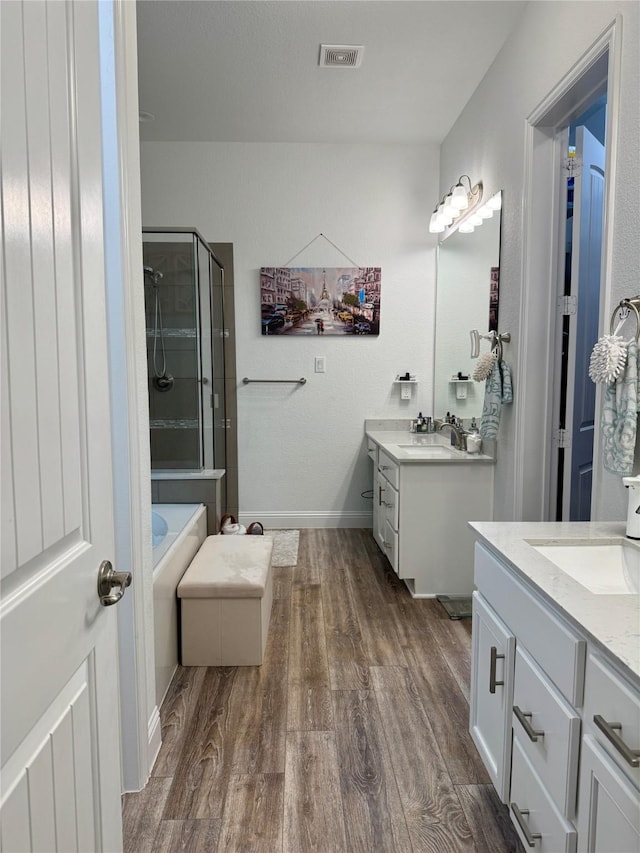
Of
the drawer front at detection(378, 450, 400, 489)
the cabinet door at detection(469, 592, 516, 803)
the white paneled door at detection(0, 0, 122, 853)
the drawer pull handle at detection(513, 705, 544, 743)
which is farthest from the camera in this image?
the drawer front at detection(378, 450, 400, 489)

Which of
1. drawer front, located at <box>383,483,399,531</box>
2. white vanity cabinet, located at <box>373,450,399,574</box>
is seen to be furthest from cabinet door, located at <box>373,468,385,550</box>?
drawer front, located at <box>383,483,399,531</box>

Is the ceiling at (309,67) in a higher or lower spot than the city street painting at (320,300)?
higher

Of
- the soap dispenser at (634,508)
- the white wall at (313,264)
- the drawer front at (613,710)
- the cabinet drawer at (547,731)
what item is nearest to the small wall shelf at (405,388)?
the white wall at (313,264)

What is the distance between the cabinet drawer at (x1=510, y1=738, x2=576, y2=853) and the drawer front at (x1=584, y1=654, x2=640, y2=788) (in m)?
0.24

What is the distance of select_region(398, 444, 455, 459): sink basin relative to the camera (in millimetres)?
3295

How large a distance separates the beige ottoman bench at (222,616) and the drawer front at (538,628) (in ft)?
3.55

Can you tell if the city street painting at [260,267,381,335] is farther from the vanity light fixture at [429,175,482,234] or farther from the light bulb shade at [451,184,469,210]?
the light bulb shade at [451,184,469,210]

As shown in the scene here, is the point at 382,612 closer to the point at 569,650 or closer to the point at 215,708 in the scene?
the point at 215,708

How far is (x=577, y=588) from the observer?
115 centimetres

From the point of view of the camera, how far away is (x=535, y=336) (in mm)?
2512

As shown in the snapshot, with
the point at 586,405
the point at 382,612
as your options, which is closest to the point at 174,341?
the point at 382,612

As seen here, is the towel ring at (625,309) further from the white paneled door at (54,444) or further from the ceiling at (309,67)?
the ceiling at (309,67)

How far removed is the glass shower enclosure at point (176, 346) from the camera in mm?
3180

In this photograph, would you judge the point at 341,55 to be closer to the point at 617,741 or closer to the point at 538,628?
the point at 538,628
